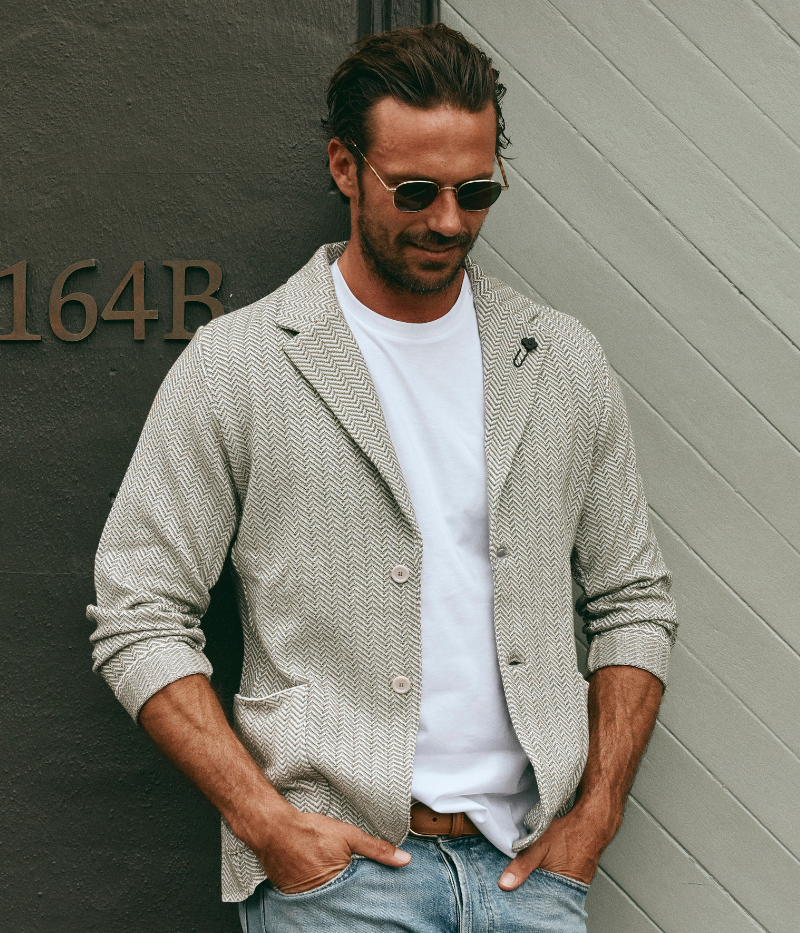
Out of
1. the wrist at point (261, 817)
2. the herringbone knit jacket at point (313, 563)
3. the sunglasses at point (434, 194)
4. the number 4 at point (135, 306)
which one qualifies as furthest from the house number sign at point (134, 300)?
the wrist at point (261, 817)

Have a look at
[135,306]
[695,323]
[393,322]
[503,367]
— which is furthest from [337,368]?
[695,323]

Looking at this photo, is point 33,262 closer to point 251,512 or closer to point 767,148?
point 251,512

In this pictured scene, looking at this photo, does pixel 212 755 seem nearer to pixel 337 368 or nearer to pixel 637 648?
pixel 337 368

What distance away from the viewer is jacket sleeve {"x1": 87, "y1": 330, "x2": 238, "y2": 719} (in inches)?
69.8

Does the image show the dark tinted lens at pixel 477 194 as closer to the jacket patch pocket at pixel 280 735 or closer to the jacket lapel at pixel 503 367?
the jacket lapel at pixel 503 367

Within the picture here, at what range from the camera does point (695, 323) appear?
2455mm

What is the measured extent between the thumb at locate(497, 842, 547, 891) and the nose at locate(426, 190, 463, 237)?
3.86 ft

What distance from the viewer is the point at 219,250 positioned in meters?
2.31

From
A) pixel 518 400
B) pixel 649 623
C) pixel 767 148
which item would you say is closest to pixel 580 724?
pixel 649 623

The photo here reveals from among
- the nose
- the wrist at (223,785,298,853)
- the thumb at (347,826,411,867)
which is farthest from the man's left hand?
the nose

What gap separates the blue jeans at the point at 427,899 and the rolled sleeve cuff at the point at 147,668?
43 cm

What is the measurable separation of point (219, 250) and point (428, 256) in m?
0.68

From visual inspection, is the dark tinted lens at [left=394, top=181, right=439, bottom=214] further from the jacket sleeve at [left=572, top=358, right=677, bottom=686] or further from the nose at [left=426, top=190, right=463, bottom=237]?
the jacket sleeve at [left=572, top=358, right=677, bottom=686]

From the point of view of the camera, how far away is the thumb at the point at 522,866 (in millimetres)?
1801
